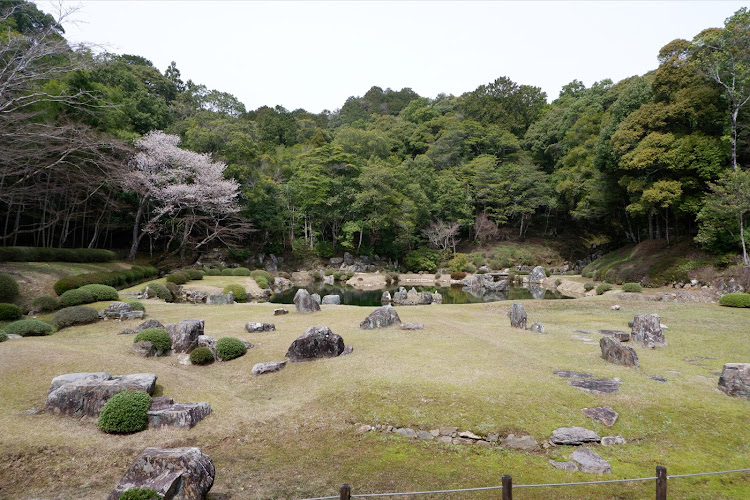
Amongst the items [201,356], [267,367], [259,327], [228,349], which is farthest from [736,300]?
[201,356]

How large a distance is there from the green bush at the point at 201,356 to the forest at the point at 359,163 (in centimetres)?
1180

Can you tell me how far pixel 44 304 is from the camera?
1830cm

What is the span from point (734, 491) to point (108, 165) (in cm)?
3320

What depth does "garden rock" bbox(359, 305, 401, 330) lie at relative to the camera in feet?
52.9

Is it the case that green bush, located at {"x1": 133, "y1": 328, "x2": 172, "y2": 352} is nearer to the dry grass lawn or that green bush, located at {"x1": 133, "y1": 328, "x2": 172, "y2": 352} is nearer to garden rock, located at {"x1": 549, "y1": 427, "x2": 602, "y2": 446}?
the dry grass lawn

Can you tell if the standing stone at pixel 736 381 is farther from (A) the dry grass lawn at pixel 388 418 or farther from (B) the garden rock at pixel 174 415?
(B) the garden rock at pixel 174 415

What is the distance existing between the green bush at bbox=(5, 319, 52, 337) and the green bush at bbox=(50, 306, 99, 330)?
1.26m

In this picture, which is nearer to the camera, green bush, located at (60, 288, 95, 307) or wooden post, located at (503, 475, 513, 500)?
wooden post, located at (503, 475, 513, 500)

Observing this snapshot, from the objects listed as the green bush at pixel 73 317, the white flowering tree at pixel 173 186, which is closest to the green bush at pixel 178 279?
the white flowering tree at pixel 173 186

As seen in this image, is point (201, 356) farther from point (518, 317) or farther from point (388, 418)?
point (518, 317)

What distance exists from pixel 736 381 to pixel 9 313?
24.5 m

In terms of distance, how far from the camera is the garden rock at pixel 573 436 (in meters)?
7.28

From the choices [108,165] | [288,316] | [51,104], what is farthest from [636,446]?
[51,104]

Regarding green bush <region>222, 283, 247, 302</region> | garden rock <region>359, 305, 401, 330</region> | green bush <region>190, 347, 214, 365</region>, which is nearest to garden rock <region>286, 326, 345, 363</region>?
green bush <region>190, 347, 214, 365</region>
